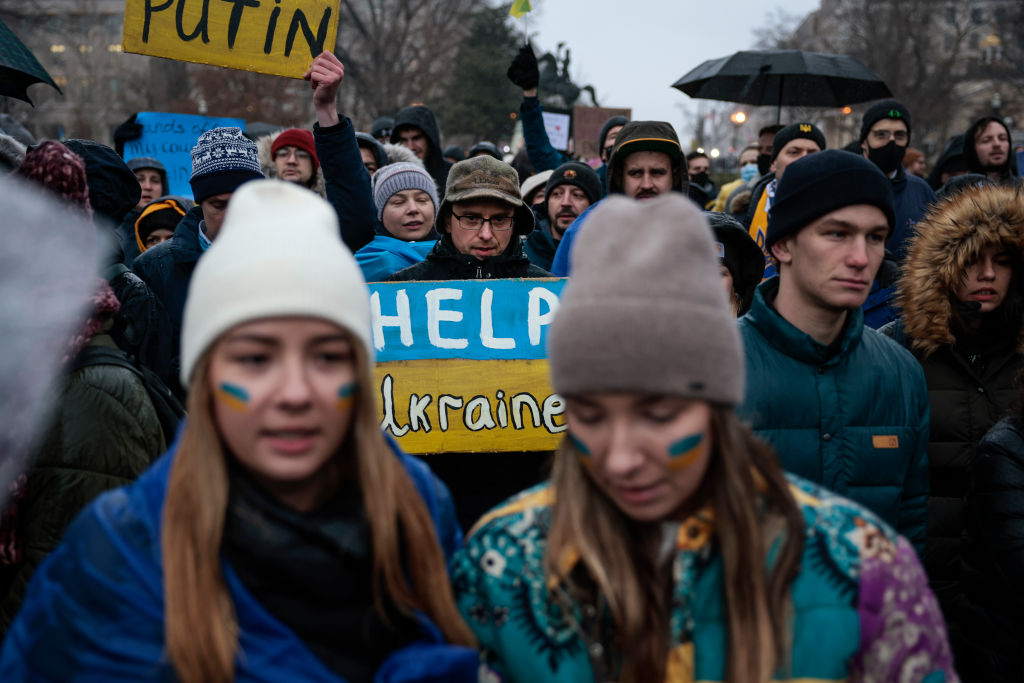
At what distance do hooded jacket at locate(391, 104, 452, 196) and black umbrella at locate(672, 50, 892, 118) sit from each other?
2.41 m

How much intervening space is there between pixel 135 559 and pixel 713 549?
43.4 inches

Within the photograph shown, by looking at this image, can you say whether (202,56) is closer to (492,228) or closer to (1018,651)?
(492,228)

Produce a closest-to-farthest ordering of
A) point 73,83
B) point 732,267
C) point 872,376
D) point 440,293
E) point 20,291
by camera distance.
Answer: point 20,291 → point 872,376 → point 732,267 → point 440,293 → point 73,83

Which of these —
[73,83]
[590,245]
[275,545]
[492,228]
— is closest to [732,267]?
[492,228]

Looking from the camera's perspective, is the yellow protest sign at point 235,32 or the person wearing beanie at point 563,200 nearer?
the yellow protest sign at point 235,32

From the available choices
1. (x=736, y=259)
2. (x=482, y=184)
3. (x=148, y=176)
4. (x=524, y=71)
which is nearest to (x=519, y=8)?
(x=524, y=71)

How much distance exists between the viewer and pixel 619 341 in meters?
1.84

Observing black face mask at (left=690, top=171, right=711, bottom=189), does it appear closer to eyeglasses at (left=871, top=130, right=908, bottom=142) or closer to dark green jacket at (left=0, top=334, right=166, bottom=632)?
eyeglasses at (left=871, top=130, right=908, bottom=142)

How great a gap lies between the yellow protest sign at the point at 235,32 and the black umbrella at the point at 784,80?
532cm

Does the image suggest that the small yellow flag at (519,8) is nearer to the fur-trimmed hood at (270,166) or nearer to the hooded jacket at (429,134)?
the hooded jacket at (429,134)

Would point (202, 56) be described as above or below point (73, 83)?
below

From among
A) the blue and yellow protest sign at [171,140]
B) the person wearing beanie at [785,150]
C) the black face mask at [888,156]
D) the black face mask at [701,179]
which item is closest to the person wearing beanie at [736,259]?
the person wearing beanie at [785,150]

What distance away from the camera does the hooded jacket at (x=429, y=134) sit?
8586 millimetres

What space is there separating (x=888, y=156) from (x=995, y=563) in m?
4.53
